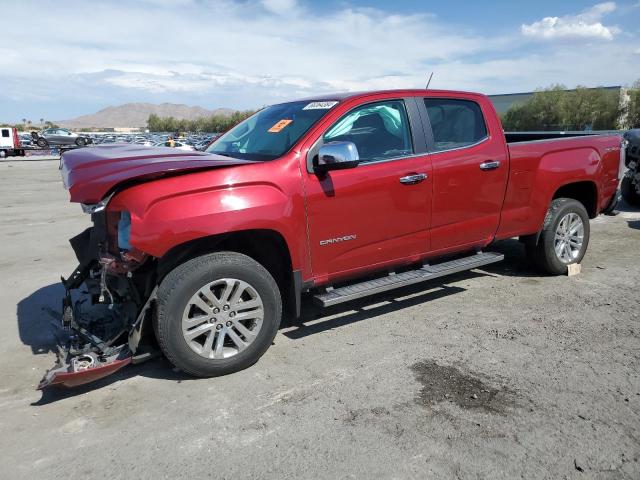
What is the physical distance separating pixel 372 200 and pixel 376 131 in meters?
0.64

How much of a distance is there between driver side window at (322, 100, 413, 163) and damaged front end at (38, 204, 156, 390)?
5.55 ft

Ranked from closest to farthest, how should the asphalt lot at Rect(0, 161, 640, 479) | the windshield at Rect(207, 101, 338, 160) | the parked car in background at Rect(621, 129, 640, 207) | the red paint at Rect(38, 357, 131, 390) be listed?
the asphalt lot at Rect(0, 161, 640, 479) → the red paint at Rect(38, 357, 131, 390) → the windshield at Rect(207, 101, 338, 160) → the parked car in background at Rect(621, 129, 640, 207)

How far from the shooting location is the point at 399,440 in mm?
2928

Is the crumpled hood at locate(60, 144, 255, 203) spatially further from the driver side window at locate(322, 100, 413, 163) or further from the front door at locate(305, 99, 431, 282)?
the driver side window at locate(322, 100, 413, 163)

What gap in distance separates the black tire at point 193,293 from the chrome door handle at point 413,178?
1.43 m

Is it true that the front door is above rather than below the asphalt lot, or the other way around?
above

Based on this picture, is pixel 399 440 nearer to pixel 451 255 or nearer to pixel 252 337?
pixel 252 337

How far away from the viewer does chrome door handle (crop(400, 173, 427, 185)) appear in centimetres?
436

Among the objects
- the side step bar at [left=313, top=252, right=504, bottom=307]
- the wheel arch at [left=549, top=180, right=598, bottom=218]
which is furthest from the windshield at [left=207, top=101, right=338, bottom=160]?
the wheel arch at [left=549, top=180, right=598, bottom=218]

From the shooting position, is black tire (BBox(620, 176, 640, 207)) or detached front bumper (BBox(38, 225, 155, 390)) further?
black tire (BBox(620, 176, 640, 207))

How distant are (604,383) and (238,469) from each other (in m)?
2.44

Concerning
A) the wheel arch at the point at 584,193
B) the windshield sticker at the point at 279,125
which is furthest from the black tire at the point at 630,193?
the windshield sticker at the point at 279,125

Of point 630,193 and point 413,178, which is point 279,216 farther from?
point 630,193

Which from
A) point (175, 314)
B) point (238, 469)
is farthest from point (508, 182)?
point (238, 469)
